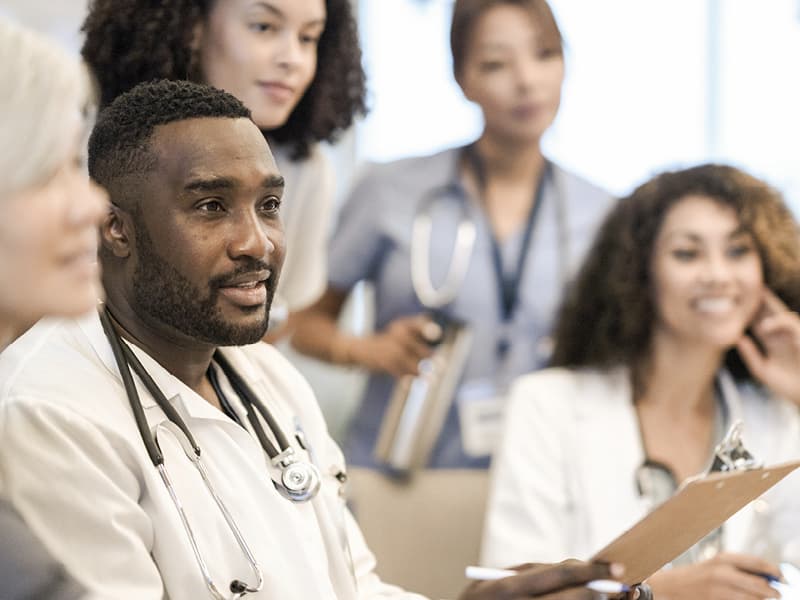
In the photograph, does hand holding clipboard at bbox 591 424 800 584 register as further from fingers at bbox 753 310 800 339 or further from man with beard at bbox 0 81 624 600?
fingers at bbox 753 310 800 339

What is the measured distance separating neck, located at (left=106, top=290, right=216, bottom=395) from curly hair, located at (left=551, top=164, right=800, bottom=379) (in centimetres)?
114

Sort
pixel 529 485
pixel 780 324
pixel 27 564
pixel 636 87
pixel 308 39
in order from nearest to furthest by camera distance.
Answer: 1. pixel 27 564
2. pixel 308 39
3. pixel 529 485
4. pixel 780 324
5. pixel 636 87

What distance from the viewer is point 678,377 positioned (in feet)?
7.34

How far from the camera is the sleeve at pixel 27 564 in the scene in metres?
1.09

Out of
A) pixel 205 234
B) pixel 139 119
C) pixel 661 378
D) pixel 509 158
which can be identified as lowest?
pixel 661 378

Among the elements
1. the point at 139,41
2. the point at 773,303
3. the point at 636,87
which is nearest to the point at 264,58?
the point at 139,41

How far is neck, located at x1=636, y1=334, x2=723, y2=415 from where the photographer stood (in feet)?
7.30

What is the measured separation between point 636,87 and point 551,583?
99.8 inches

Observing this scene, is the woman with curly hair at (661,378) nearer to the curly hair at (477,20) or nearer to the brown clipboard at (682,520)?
the curly hair at (477,20)

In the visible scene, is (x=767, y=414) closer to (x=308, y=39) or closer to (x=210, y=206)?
(x=308, y=39)

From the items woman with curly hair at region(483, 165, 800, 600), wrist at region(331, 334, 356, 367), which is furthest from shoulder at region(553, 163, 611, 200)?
wrist at region(331, 334, 356, 367)

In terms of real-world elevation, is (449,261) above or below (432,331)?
above

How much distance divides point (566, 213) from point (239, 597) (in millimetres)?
1495

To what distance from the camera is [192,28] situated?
1.58m
